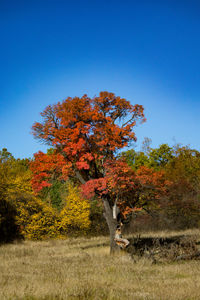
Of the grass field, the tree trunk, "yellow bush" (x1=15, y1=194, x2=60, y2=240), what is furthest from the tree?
"yellow bush" (x1=15, y1=194, x2=60, y2=240)

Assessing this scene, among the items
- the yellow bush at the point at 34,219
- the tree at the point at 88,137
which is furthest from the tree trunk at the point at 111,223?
the yellow bush at the point at 34,219

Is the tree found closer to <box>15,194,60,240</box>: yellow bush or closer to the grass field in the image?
the grass field

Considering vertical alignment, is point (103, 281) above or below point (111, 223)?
below

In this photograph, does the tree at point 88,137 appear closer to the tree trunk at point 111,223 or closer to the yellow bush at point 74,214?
the tree trunk at point 111,223

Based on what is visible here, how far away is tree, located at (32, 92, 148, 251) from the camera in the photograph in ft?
60.5

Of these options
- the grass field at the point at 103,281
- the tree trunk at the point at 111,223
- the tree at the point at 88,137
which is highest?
the tree at the point at 88,137

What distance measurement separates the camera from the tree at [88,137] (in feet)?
60.5

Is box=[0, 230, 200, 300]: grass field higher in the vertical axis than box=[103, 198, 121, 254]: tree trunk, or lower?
lower

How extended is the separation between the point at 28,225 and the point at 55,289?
67.8 feet

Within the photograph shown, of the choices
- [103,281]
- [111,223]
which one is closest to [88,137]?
[111,223]

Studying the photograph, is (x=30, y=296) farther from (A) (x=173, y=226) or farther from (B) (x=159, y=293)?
(A) (x=173, y=226)

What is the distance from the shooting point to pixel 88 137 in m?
19.0

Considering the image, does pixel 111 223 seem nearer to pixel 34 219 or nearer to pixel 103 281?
pixel 103 281

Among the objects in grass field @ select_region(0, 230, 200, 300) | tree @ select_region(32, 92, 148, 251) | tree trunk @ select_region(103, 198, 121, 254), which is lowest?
grass field @ select_region(0, 230, 200, 300)
